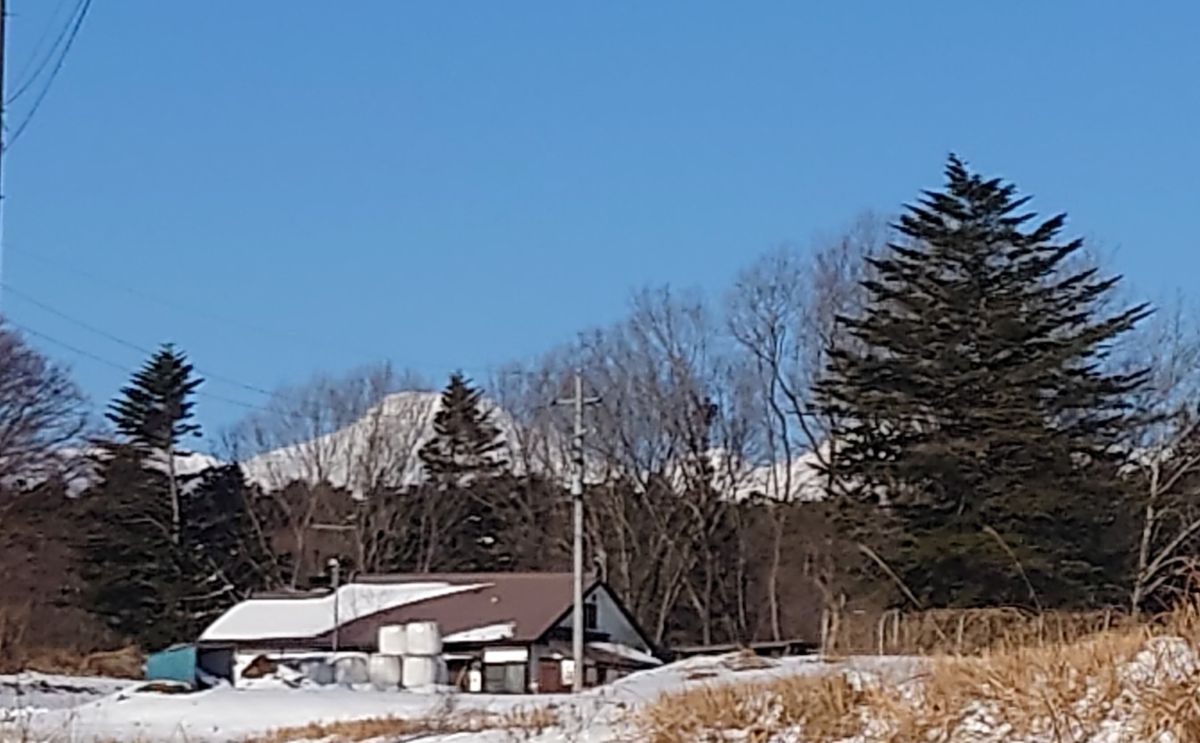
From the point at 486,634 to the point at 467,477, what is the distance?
51.3 ft

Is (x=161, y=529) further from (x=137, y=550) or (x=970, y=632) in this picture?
(x=970, y=632)

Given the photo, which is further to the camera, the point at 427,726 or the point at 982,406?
the point at 982,406

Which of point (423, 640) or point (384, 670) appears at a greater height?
point (423, 640)

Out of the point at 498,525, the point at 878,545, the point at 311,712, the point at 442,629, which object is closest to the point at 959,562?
the point at 878,545

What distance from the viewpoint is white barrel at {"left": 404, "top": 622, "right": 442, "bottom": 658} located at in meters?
41.2

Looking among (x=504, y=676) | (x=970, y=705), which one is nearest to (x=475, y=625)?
(x=504, y=676)

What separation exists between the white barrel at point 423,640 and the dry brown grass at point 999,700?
3393 cm

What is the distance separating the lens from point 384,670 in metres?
41.2

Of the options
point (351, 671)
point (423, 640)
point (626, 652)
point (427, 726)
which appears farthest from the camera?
point (626, 652)

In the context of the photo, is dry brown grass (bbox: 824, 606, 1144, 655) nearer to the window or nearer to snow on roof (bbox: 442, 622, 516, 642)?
the window

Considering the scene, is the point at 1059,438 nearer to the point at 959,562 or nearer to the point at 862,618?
the point at 959,562

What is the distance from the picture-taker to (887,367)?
38.9 m

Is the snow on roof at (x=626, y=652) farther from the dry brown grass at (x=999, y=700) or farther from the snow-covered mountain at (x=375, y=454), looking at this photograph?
the dry brown grass at (x=999, y=700)

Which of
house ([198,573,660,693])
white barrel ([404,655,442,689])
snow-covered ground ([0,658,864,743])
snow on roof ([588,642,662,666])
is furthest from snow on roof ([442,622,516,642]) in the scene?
snow-covered ground ([0,658,864,743])
